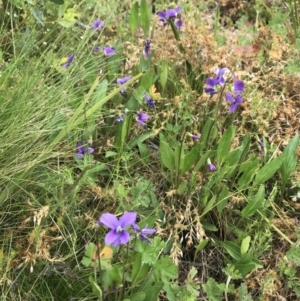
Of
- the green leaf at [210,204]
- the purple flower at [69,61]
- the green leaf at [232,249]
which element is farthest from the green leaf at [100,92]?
the green leaf at [232,249]

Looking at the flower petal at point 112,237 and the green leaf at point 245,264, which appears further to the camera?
the green leaf at point 245,264

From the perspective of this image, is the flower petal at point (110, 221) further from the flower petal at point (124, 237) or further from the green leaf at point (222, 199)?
the green leaf at point (222, 199)

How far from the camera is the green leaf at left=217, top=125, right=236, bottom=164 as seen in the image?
149cm

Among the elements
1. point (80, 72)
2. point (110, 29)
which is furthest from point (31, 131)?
point (110, 29)

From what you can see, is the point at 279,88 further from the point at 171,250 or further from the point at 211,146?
the point at 171,250

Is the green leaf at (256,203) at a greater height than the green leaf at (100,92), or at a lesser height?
lesser

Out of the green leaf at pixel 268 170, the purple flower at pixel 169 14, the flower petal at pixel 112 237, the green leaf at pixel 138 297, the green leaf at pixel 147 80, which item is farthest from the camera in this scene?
the purple flower at pixel 169 14

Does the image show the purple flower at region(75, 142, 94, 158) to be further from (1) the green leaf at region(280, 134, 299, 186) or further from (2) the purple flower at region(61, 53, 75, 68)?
(1) the green leaf at region(280, 134, 299, 186)

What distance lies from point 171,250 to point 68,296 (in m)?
0.29

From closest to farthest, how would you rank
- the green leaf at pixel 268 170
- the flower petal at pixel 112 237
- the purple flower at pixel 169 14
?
the flower petal at pixel 112 237
the green leaf at pixel 268 170
the purple flower at pixel 169 14

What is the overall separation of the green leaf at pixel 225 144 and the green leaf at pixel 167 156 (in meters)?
0.14

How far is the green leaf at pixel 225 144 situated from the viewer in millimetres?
1492

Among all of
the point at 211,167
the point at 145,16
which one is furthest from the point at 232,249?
the point at 145,16

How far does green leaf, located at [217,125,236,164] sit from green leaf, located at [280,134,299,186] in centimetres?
19
